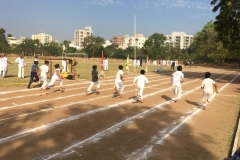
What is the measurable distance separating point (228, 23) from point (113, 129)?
18.5 meters

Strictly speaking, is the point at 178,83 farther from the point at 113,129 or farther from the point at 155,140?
Result: the point at 155,140

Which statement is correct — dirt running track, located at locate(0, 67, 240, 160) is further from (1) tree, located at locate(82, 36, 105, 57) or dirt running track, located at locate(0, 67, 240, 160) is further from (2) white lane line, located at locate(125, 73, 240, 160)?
(1) tree, located at locate(82, 36, 105, 57)

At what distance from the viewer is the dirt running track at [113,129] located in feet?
17.7

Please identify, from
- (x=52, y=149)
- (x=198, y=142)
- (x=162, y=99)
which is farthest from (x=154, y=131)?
(x=162, y=99)

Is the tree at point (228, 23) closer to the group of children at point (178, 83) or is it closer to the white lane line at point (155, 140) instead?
the group of children at point (178, 83)

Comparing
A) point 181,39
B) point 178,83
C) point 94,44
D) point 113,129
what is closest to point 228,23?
point 178,83

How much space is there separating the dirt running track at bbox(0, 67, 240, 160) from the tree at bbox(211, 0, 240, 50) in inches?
476

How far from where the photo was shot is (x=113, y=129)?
23.3 ft

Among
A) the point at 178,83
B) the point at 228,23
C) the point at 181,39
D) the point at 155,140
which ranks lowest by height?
the point at 155,140

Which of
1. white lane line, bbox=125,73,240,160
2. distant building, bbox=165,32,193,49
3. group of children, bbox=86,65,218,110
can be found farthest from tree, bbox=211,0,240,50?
distant building, bbox=165,32,193,49

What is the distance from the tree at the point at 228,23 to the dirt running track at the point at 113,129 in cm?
1210

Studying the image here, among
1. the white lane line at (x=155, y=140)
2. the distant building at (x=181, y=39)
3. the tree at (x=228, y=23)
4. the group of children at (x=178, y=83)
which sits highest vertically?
the distant building at (x=181, y=39)

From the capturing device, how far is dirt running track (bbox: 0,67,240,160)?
539cm

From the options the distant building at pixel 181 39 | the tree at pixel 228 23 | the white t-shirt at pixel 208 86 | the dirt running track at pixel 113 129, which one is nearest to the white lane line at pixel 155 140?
the dirt running track at pixel 113 129
